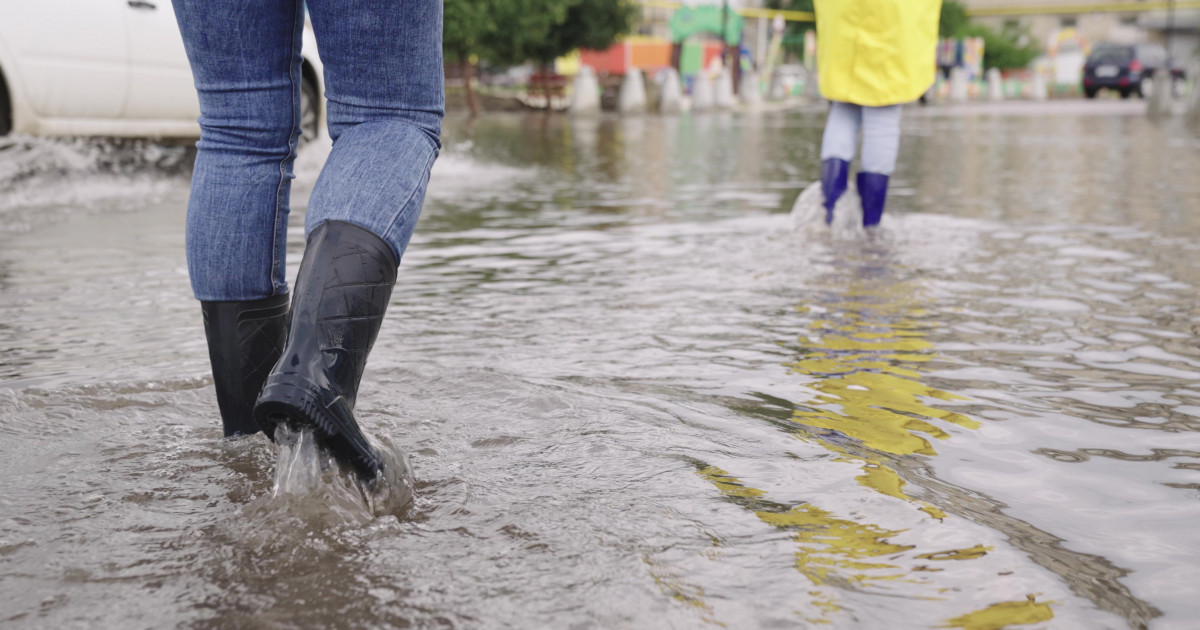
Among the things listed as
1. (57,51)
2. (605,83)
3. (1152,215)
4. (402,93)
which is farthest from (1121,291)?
(605,83)

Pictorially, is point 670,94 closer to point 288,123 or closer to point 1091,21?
point 288,123

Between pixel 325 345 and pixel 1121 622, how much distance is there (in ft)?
Answer: 3.47

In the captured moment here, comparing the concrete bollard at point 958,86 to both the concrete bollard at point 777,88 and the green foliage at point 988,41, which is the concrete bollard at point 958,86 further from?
the green foliage at point 988,41

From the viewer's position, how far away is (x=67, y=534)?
1549 millimetres

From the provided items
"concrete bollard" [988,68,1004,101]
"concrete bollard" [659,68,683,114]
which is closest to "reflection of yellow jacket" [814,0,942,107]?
"concrete bollard" [659,68,683,114]

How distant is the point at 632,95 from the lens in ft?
87.1

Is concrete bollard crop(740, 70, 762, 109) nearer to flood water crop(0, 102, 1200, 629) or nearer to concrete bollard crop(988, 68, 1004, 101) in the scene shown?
concrete bollard crop(988, 68, 1004, 101)

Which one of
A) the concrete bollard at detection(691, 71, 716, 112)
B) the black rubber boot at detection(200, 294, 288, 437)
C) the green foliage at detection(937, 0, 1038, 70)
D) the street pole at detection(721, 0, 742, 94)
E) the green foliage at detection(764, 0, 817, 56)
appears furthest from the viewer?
the green foliage at detection(764, 0, 817, 56)

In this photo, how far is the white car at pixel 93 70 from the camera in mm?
6309

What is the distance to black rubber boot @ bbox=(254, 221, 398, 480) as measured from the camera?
1.51 m

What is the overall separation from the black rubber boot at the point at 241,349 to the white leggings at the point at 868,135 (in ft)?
11.3

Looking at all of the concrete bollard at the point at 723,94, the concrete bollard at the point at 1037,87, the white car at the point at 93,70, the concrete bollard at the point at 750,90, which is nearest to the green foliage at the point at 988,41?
the concrete bollard at the point at 1037,87

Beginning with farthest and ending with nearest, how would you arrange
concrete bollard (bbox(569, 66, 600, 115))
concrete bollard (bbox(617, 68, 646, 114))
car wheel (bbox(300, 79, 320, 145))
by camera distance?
1. concrete bollard (bbox(569, 66, 600, 115))
2. concrete bollard (bbox(617, 68, 646, 114))
3. car wheel (bbox(300, 79, 320, 145))

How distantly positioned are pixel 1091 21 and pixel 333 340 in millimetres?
77509
